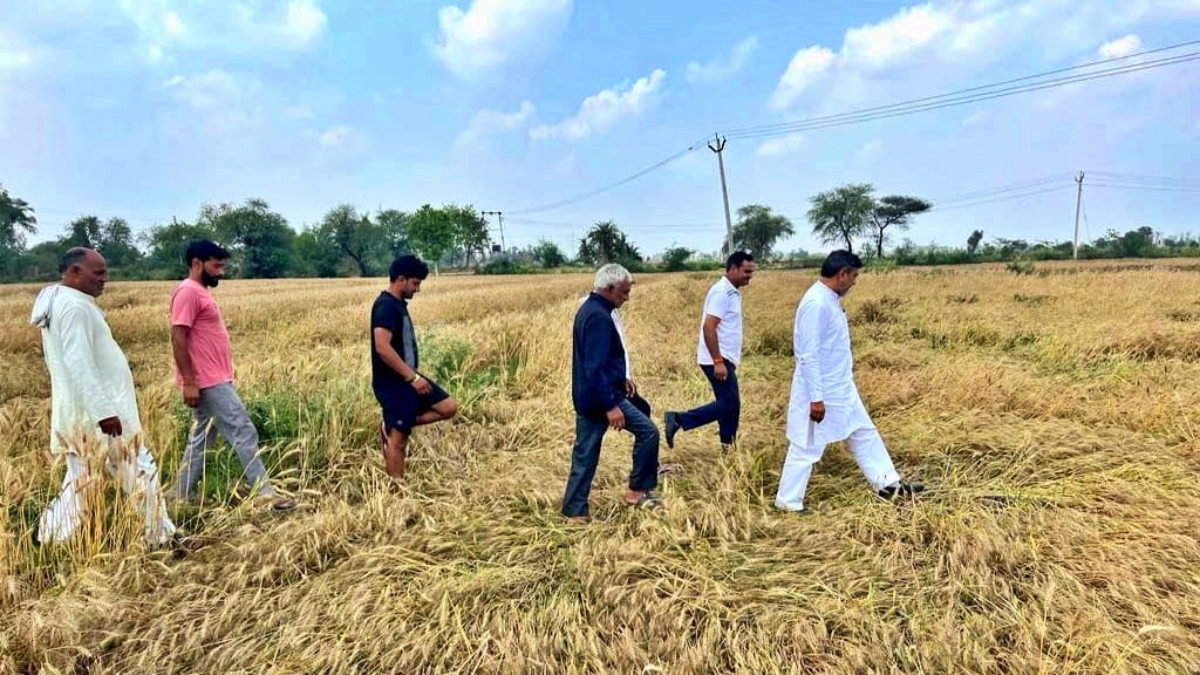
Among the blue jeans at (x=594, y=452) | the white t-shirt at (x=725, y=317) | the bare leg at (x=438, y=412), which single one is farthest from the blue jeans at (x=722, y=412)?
the bare leg at (x=438, y=412)

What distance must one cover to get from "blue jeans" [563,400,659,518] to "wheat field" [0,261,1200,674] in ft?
0.54

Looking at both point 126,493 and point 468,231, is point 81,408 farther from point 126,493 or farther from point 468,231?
point 468,231

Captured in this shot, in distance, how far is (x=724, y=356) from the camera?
462 centimetres

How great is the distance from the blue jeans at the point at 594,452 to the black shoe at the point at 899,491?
1.38m

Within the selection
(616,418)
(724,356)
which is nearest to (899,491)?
(724,356)

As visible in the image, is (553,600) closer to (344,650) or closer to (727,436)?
(344,650)

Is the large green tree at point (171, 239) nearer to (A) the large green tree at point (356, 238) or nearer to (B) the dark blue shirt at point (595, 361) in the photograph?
(A) the large green tree at point (356, 238)

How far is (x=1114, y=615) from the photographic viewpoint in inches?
94.3

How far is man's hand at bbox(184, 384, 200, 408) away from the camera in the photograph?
335 cm

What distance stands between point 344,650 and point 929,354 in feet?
25.6

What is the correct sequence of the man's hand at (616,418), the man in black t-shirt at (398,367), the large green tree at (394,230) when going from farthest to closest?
the large green tree at (394,230)
the man in black t-shirt at (398,367)
the man's hand at (616,418)

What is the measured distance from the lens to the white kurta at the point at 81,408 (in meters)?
2.88

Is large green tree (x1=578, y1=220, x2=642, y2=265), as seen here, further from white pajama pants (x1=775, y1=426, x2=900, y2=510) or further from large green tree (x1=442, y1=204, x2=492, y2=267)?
white pajama pants (x1=775, y1=426, x2=900, y2=510)

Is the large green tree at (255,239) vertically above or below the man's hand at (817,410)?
above
